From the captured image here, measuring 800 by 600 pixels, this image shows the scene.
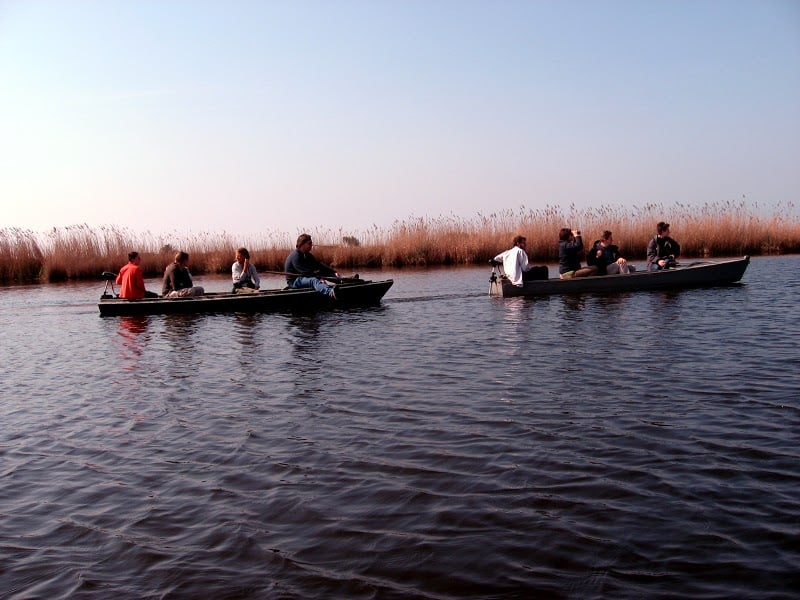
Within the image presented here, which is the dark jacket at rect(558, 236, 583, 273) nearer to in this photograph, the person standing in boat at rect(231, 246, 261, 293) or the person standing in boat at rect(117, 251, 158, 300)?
the person standing in boat at rect(231, 246, 261, 293)

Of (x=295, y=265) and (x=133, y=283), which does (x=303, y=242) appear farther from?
(x=133, y=283)

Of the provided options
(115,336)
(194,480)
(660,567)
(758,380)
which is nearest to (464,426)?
(194,480)

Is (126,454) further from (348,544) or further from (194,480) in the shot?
(348,544)

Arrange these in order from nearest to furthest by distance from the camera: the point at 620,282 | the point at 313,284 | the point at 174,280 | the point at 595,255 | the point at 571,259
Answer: the point at 313,284 < the point at 620,282 < the point at 174,280 < the point at 571,259 < the point at 595,255

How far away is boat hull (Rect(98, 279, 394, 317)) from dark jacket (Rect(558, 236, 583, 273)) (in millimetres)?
3759

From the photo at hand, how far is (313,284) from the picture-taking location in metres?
15.0

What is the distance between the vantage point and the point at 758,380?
6902 mm

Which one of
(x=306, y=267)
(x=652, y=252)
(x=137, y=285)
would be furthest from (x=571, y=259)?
(x=137, y=285)

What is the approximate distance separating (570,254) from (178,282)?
27.0 ft

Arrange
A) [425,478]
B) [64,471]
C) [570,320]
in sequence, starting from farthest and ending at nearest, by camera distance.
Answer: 1. [570,320]
2. [64,471]
3. [425,478]

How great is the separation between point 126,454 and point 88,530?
1421 millimetres

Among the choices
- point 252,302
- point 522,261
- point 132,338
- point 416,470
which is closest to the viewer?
point 416,470

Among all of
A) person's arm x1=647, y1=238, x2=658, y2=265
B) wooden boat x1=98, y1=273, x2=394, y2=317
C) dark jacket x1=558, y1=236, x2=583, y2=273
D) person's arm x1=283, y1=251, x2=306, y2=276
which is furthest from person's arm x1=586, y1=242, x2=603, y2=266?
person's arm x1=283, y1=251, x2=306, y2=276

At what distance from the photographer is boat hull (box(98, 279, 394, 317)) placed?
14.7 meters
